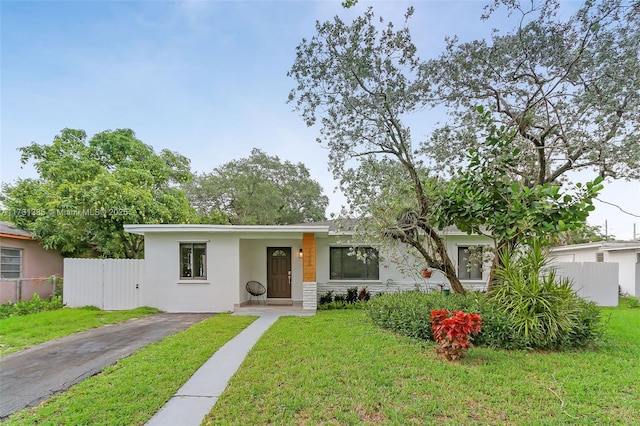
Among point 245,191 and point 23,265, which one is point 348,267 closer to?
point 23,265

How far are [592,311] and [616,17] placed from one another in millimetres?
5712

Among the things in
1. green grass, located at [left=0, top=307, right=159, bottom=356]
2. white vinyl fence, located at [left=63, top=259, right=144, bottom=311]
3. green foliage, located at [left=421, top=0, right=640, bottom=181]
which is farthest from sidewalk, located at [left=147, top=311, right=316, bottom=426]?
green foliage, located at [left=421, top=0, right=640, bottom=181]

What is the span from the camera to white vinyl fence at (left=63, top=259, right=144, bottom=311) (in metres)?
10.5

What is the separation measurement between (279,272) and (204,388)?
8199mm

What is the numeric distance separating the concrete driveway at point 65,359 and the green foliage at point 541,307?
727 centimetres

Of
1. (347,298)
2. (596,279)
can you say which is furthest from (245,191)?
(596,279)

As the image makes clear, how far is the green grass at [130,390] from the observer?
3537 millimetres

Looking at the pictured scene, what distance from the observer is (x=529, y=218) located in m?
6.13

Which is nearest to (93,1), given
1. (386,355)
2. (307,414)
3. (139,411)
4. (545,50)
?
(139,411)

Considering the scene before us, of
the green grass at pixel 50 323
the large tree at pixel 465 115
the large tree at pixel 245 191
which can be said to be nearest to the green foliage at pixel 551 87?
the large tree at pixel 465 115

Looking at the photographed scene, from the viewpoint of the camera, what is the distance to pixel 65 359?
5645 mm

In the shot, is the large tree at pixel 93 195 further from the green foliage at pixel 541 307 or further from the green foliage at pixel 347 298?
the green foliage at pixel 541 307

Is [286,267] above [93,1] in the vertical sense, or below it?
below

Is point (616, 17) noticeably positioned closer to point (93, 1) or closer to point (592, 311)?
point (592, 311)
